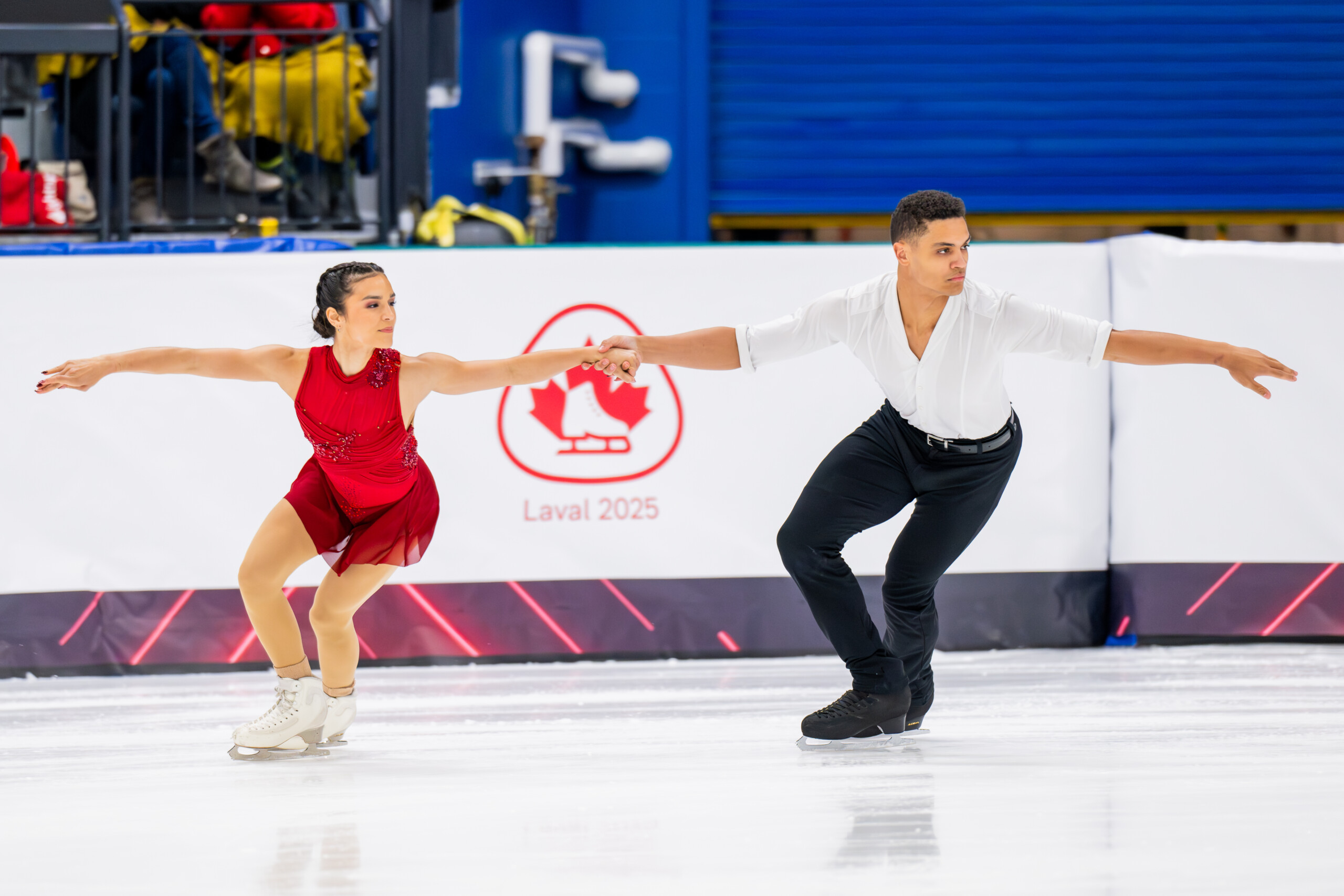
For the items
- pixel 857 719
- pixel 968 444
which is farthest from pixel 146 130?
pixel 857 719

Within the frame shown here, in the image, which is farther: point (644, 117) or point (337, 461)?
point (644, 117)

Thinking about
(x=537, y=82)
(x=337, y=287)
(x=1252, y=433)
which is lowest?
(x=1252, y=433)

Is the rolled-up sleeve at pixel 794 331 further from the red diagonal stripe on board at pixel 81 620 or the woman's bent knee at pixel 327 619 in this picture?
the red diagonal stripe on board at pixel 81 620

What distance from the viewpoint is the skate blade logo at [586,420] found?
4086 mm

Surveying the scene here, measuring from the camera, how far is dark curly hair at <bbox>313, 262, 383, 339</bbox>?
2.88 meters

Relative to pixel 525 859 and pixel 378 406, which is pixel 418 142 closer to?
pixel 378 406

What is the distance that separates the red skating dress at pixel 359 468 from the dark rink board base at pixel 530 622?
1.12m

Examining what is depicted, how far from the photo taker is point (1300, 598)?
13.8 feet

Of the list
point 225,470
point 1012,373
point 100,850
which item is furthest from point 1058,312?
point 225,470

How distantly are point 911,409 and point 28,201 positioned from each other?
12.3ft

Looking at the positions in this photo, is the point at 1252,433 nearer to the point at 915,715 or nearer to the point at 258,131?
the point at 915,715

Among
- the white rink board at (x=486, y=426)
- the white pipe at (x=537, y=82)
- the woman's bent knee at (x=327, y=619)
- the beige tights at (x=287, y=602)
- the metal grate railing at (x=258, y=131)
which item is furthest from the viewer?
the white pipe at (x=537, y=82)

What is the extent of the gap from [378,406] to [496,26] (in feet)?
14.3

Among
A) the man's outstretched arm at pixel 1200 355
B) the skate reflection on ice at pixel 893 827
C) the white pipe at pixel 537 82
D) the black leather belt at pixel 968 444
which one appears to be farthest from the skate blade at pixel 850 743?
the white pipe at pixel 537 82
